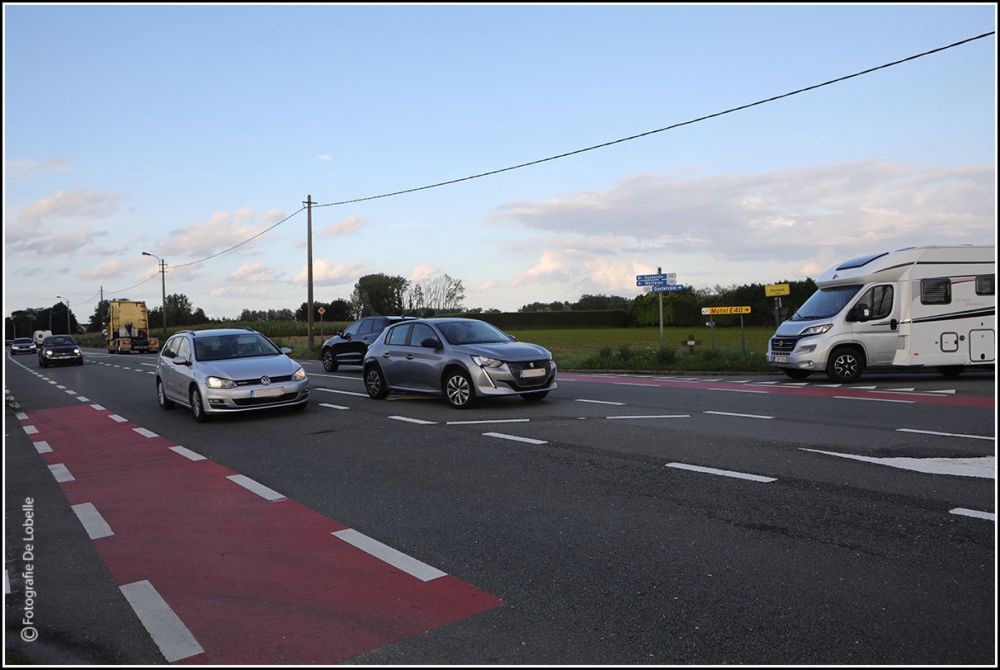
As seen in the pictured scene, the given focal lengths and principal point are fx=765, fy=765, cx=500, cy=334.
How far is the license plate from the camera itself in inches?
472

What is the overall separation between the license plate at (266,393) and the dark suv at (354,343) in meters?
10.3

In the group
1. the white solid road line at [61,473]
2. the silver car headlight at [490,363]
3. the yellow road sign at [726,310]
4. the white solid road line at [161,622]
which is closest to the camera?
the white solid road line at [161,622]

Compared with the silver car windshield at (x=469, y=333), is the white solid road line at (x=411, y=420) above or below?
below

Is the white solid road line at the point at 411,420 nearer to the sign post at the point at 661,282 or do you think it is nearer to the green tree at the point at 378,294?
the sign post at the point at 661,282

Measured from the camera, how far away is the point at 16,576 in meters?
4.83

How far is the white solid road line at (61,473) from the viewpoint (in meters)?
8.02

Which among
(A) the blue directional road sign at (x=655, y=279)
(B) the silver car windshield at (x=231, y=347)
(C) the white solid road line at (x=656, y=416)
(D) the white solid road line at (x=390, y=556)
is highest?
(A) the blue directional road sign at (x=655, y=279)

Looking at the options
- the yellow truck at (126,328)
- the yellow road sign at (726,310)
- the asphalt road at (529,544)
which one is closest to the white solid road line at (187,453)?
the asphalt road at (529,544)

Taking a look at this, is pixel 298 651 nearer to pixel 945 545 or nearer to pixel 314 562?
pixel 314 562

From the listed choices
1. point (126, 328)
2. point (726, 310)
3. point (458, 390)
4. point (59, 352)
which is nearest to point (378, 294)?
point (126, 328)

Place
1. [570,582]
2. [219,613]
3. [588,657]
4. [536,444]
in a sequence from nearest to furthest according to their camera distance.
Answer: [588,657]
[219,613]
[570,582]
[536,444]

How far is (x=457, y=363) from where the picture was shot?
1276 cm

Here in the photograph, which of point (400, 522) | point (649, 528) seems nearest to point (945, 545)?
point (649, 528)

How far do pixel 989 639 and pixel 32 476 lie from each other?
875 centimetres
